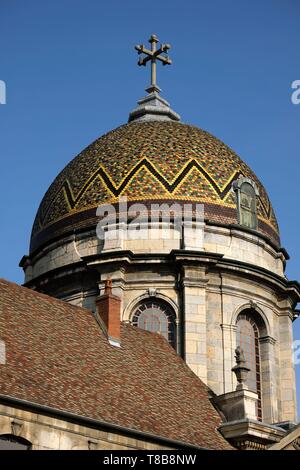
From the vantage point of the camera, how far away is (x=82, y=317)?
88.9 feet

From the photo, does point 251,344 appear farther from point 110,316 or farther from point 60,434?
point 60,434

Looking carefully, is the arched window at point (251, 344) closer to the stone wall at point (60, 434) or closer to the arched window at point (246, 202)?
the arched window at point (246, 202)

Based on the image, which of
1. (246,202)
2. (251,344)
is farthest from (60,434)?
(246,202)

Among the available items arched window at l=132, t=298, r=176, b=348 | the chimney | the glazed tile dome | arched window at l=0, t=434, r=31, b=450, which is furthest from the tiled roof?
the glazed tile dome

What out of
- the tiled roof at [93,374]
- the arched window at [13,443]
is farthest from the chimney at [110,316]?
the arched window at [13,443]

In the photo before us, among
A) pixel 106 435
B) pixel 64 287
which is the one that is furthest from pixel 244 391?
pixel 64 287

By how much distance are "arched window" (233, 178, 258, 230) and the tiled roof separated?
785 centimetres

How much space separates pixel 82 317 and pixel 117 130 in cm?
1229

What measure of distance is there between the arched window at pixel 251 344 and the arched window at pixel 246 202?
10.7 ft

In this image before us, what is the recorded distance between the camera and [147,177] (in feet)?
114

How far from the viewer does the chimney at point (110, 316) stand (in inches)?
1063

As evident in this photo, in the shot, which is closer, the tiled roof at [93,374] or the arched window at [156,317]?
the tiled roof at [93,374]

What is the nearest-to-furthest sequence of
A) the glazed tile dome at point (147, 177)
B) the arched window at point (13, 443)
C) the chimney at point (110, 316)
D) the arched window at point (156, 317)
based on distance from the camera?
the arched window at point (13, 443) → the chimney at point (110, 316) → the arched window at point (156, 317) → the glazed tile dome at point (147, 177)
